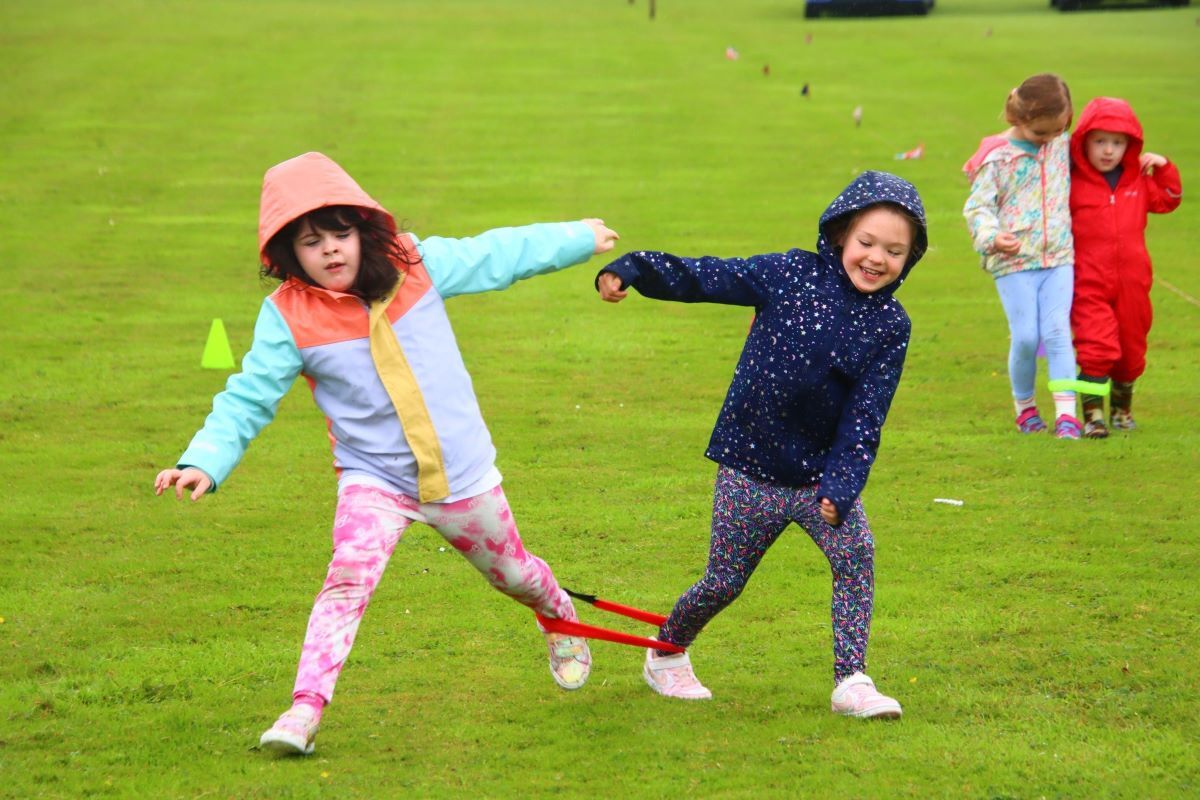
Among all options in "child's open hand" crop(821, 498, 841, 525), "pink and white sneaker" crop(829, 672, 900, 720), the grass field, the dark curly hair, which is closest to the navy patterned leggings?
"pink and white sneaker" crop(829, 672, 900, 720)

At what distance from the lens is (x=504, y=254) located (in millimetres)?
4477

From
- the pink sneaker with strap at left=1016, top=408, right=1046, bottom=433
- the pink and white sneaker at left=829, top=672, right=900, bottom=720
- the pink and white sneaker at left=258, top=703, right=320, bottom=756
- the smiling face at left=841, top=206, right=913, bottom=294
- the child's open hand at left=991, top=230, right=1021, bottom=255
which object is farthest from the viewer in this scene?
the pink sneaker with strap at left=1016, top=408, right=1046, bottom=433

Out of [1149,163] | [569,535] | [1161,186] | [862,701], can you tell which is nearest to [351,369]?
[862,701]

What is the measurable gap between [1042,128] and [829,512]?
3.99 metres

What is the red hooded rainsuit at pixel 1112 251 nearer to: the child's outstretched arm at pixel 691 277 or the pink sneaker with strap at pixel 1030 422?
the pink sneaker with strap at pixel 1030 422

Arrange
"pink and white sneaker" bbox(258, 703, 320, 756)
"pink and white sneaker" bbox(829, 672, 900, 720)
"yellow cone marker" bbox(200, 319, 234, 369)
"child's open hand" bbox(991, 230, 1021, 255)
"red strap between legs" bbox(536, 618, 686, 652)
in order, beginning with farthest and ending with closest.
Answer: "yellow cone marker" bbox(200, 319, 234, 369)
"child's open hand" bbox(991, 230, 1021, 255)
"red strap between legs" bbox(536, 618, 686, 652)
"pink and white sneaker" bbox(829, 672, 900, 720)
"pink and white sneaker" bbox(258, 703, 320, 756)

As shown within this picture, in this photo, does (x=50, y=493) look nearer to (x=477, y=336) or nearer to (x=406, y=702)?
(x=406, y=702)

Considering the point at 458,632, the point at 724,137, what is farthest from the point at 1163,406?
the point at 724,137

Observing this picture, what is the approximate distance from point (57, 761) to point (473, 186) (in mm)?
11895

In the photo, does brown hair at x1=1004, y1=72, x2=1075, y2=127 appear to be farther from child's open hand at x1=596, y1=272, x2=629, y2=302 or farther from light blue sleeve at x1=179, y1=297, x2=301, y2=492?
light blue sleeve at x1=179, y1=297, x2=301, y2=492

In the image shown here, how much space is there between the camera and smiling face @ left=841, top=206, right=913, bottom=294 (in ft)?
14.3

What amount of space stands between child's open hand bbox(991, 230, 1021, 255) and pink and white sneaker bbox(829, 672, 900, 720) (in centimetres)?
344

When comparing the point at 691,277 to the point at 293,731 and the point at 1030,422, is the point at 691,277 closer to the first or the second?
the point at 293,731

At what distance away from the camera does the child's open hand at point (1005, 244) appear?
291 inches
